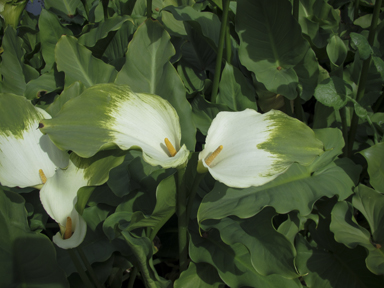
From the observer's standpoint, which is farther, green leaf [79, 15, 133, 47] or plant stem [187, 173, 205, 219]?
green leaf [79, 15, 133, 47]

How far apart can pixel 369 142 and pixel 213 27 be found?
686mm

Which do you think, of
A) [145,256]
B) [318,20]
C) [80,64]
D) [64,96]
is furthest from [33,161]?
[318,20]

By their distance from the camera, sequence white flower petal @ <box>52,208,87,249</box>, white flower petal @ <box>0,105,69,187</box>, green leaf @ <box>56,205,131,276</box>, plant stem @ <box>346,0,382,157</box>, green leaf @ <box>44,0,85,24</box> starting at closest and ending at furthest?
white flower petal @ <box>52,208,87,249</box> < white flower petal @ <box>0,105,69,187</box> < green leaf @ <box>56,205,131,276</box> < plant stem @ <box>346,0,382,157</box> < green leaf @ <box>44,0,85,24</box>

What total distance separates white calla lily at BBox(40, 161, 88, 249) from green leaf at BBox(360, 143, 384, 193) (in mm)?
734

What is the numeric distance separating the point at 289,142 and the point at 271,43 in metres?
0.58

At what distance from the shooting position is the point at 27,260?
614 millimetres

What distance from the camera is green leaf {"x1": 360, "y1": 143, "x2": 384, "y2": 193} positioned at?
889 millimetres

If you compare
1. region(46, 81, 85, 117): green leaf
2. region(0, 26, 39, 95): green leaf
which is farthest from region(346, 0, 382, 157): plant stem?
region(0, 26, 39, 95): green leaf

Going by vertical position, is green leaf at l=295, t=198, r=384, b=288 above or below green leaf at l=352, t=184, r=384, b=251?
below

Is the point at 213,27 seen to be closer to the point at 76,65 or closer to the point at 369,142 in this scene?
the point at 76,65

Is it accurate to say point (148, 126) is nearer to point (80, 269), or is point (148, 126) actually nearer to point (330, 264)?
point (80, 269)

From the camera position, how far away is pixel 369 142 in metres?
1.16

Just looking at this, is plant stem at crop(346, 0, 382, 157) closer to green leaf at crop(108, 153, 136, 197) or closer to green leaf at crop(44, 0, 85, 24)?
green leaf at crop(108, 153, 136, 197)

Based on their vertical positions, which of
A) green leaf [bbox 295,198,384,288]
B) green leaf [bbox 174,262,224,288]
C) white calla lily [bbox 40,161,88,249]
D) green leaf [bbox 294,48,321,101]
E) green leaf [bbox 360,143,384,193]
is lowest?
green leaf [bbox 295,198,384,288]
